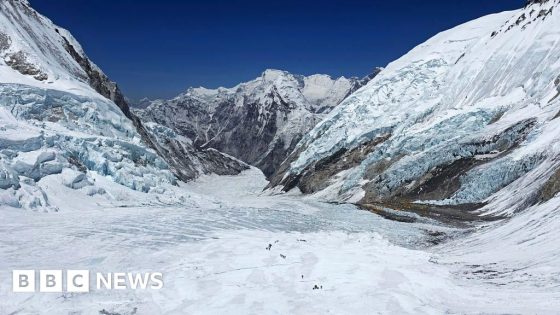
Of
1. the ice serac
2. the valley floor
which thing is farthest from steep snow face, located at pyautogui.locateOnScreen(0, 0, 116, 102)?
the ice serac

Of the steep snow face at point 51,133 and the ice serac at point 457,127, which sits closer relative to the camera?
the steep snow face at point 51,133

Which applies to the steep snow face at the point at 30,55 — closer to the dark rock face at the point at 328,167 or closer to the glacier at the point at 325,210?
the glacier at the point at 325,210

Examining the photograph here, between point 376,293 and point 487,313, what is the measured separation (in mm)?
3693

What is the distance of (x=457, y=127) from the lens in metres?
101

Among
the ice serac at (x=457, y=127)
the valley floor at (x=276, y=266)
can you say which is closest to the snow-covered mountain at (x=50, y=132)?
the valley floor at (x=276, y=266)

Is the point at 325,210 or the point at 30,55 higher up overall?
the point at 30,55

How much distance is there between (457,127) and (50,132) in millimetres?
70615

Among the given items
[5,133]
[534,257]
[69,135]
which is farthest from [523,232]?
[69,135]

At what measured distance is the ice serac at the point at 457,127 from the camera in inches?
2611

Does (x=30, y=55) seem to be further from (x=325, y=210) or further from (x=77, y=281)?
(x=77, y=281)

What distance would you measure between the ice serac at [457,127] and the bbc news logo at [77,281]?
34.3m

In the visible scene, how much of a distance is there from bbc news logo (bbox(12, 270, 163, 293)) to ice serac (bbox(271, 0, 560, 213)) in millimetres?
34322

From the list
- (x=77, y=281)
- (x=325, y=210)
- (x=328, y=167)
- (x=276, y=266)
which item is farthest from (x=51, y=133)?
(x=328, y=167)

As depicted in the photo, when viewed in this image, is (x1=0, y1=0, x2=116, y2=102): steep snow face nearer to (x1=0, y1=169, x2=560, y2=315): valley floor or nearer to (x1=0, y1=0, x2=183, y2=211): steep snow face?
(x1=0, y1=0, x2=183, y2=211): steep snow face
